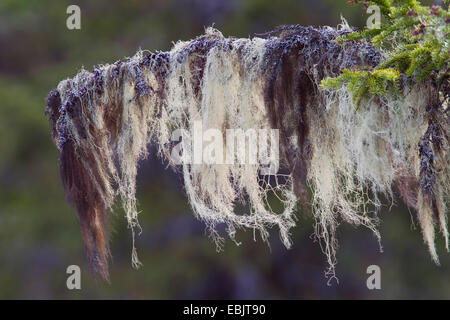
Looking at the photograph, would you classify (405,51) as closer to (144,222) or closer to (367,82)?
(367,82)

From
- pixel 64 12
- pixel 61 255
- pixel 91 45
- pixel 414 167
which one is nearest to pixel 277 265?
pixel 61 255

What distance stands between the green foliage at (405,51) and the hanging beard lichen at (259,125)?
45 millimetres

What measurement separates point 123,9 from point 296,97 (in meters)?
6.32

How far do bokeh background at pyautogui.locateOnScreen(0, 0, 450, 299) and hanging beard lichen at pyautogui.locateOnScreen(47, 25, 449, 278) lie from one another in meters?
4.79

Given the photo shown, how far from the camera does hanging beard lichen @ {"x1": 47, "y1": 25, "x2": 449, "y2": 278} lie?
1.83 meters

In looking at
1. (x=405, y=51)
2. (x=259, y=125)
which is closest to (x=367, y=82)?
(x=405, y=51)

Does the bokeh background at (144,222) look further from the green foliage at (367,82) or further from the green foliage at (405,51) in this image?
the green foliage at (367,82)

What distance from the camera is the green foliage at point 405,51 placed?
171 cm

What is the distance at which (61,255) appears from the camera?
7156 millimetres

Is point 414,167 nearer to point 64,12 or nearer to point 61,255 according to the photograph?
point 61,255

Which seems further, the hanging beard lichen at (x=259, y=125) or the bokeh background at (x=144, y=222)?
the bokeh background at (x=144, y=222)

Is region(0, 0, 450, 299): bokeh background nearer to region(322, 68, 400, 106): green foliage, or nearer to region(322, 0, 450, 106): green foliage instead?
region(322, 0, 450, 106): green foliage

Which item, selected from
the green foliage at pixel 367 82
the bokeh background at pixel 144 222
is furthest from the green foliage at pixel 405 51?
the bokeh background at pixel 144 222

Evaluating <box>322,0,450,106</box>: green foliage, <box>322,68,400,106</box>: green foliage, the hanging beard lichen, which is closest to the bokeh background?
the hanging beard lichen
